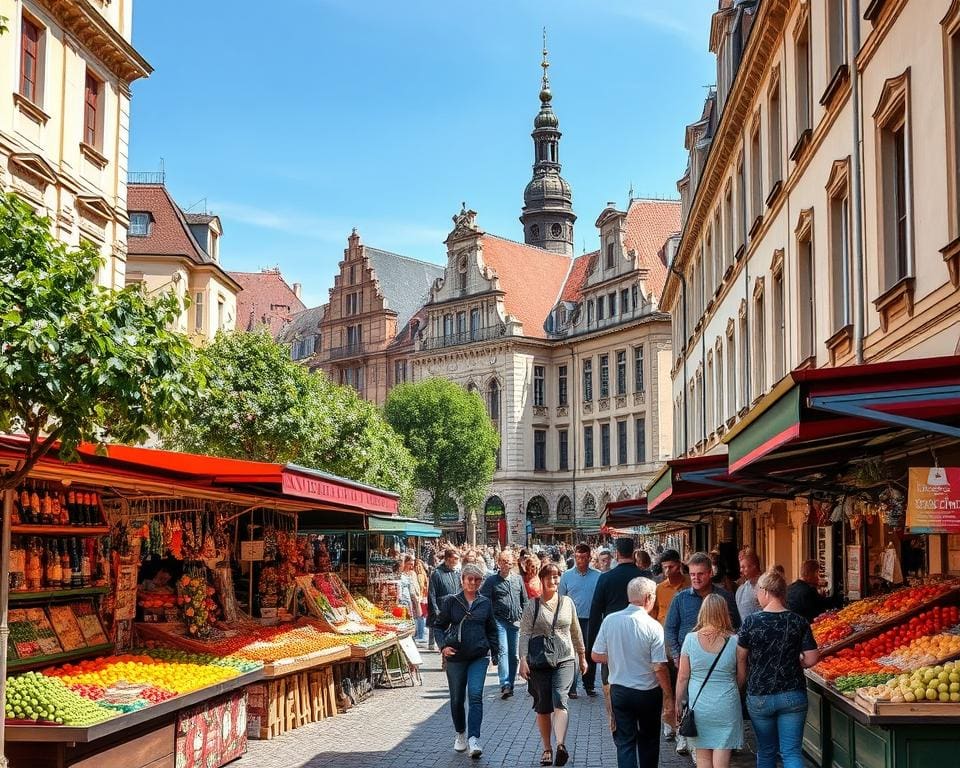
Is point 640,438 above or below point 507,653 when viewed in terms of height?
above

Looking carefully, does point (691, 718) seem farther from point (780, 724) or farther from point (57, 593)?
point (57, 593)

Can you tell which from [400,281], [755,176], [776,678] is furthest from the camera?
[400,281]

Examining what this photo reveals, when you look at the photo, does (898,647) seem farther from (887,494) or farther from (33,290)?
(33,290)

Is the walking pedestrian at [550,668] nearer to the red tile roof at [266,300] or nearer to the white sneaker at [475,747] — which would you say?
the white sneaker at [475,747]

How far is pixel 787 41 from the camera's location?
62.3ft

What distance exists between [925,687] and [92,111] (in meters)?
22.1

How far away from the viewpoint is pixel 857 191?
1360cm

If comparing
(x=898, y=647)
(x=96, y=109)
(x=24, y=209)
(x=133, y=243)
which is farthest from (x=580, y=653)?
(x=133, y=243)

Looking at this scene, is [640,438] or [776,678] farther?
[640,438]

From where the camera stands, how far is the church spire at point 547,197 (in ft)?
278

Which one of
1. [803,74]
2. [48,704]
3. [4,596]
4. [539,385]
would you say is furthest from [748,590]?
[539,385]

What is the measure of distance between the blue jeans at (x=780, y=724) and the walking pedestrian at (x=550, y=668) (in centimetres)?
287

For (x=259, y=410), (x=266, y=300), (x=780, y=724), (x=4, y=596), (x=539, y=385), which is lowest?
(x=780, y=724)

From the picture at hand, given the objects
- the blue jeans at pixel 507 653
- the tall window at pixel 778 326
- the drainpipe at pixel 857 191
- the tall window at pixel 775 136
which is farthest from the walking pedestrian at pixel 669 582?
the tall window at pixel 775 136
